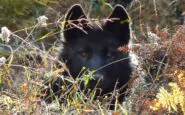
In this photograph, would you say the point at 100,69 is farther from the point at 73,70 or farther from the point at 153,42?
the point at 153,42

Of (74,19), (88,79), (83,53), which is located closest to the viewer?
(88,79)

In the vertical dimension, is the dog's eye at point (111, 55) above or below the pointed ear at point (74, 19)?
below

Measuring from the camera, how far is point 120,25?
6.91 metres

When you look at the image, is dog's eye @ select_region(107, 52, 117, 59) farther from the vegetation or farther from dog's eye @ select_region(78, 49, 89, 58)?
the vegetation

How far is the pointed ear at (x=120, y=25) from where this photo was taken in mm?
6703

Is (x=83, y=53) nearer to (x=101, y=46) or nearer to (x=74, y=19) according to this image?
(x=101, y=46)

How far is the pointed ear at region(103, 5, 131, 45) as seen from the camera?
22.0ft

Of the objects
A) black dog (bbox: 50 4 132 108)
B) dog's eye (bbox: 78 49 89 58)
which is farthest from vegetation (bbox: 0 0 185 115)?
dog's eye (bbox: 78 49 89 58)

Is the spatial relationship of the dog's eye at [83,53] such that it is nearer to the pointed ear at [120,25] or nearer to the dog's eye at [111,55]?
the dog's eye at [111,55]

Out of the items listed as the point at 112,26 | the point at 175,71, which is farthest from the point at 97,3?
the point at 175,71

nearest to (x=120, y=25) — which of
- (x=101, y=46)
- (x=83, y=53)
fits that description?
(x=101, y=46)

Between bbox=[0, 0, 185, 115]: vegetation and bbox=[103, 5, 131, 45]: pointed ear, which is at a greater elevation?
bbox=[103, 5, 131, 45]: pointed ear

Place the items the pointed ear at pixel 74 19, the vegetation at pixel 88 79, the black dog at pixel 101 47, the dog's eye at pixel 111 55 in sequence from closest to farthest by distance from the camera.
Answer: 1. the vegetation at pixel 88 79
2. the pointed ear at pixel 74 19
3. the black dog at pixel 101 47
4. the dog's eye at pixel 111 55

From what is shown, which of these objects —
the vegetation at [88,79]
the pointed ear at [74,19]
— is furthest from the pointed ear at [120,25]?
the vegetation at [88,79]
